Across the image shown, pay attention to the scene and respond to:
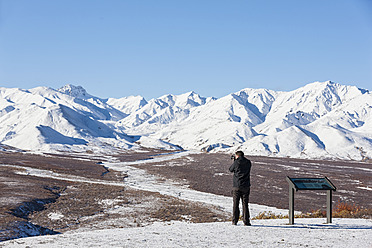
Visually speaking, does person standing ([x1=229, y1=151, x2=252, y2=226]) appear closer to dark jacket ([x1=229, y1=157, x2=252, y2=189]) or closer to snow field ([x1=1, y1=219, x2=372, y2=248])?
dark jacket ([x1=229, y1=157, x2=252, y2=189])

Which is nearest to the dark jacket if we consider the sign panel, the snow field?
the snow field

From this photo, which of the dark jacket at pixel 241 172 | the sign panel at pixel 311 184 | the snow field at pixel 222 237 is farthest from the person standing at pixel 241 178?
the sign panel at pixel 311 184

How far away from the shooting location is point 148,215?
2450 cm

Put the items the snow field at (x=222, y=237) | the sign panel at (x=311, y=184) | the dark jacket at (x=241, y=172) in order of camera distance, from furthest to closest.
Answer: the sign panel at (x=311, y=184) → the dark jacket at (x=241, y=172) → the snow field at (x=222, y=237)

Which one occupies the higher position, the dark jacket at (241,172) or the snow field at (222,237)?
the dark jacket at (241,172)

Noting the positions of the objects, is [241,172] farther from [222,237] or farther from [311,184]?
[311,184]

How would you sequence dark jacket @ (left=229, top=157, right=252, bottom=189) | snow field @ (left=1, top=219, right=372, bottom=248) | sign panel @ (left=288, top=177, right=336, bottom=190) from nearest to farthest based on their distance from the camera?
snow field @ (left=1, top=219, right=372, bottom=248) → dark jacket @ (left=229, top=157, right=252, bottom=189) → sign panel @ (left=288, top=177, right=336, bottom=190)

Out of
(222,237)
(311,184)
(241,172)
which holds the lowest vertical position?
(222,237)

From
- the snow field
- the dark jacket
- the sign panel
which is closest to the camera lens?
the snow field

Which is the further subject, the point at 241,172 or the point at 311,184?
the point at 311,184

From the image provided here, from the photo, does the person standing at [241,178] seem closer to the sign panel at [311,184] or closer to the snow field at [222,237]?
the snow field at [222,237]

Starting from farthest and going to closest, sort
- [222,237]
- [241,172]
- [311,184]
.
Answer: [311,184] → [241,172] → [222,237]

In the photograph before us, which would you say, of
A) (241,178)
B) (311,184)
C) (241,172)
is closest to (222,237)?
(241,178)

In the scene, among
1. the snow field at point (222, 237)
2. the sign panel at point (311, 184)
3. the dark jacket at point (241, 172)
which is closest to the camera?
the snow field at point (222, 237)
